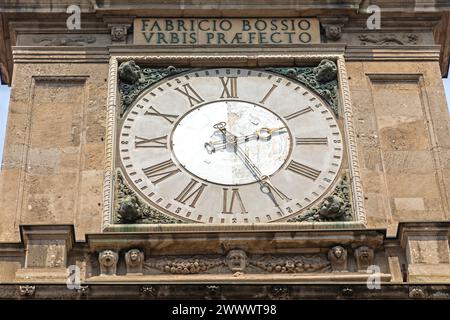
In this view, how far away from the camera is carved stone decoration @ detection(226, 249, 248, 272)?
19172mm

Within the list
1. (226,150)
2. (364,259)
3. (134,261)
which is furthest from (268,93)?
(134,261)

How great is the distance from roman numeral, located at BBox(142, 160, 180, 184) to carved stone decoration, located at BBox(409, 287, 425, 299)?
3.70m

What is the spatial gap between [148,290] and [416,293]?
289 cm

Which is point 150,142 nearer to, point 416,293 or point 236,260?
point 236,260

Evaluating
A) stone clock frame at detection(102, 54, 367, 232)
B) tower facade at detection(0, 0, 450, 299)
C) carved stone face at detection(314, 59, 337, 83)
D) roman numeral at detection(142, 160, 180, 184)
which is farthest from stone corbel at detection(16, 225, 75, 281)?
carved stone face at detection(314, 59, 337, 83)

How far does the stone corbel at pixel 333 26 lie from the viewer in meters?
22.0

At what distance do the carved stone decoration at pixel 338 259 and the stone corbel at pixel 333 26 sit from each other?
3.78 metres

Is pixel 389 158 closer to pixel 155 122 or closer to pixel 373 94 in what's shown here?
pixel 373 94

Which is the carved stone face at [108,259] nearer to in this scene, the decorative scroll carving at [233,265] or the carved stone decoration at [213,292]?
the decorative scroll carving at [233,265]

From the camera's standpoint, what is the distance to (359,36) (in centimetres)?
2211

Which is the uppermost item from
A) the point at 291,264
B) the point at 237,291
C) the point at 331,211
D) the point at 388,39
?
the point at 388,39

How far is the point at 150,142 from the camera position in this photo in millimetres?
20656

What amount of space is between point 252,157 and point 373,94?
6.47ft

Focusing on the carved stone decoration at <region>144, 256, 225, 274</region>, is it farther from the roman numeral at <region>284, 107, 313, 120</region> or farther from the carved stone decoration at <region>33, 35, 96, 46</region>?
the carved stone decoration at <region>33, 35, 96, 46</region>
